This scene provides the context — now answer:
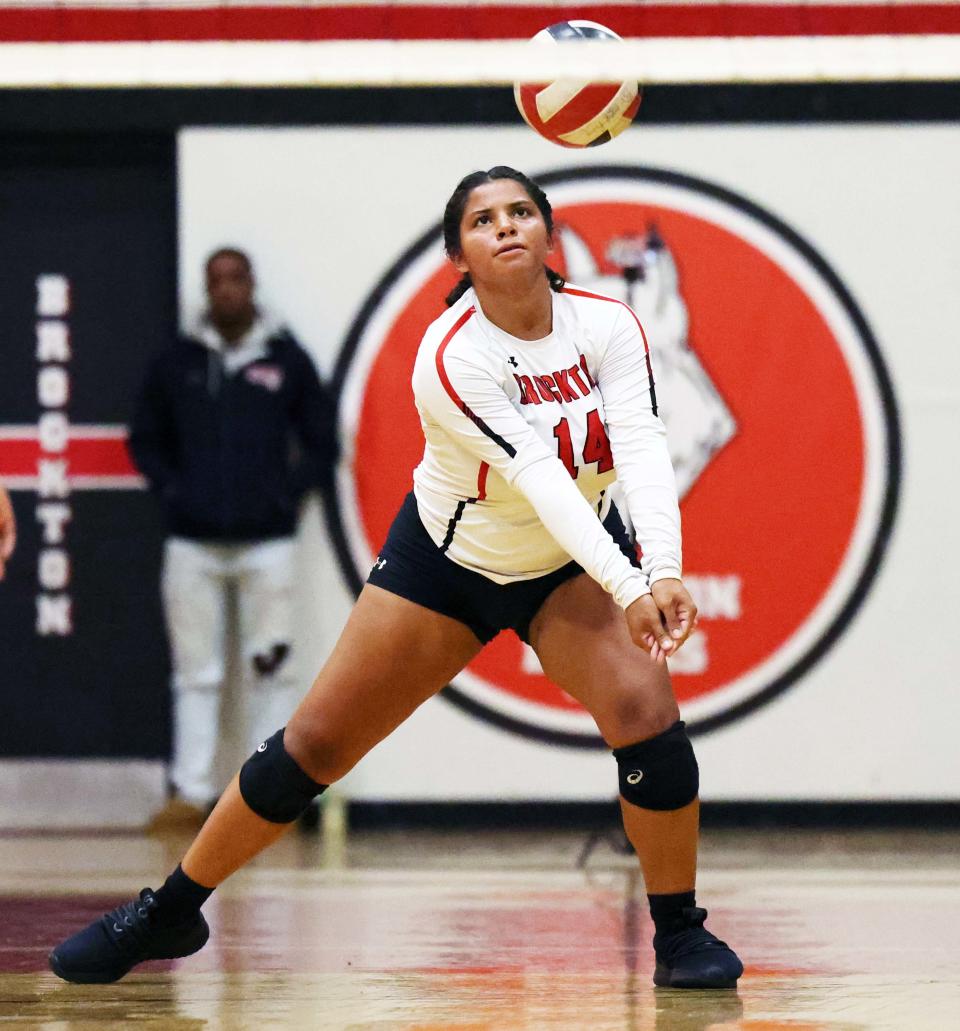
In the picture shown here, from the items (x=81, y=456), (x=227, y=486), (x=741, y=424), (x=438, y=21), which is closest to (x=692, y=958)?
(x=741, y=424)

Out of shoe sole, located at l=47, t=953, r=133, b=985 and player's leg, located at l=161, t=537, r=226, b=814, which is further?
player's leg, located at l=161, t=537, r=226, b=814

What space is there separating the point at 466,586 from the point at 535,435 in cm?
39

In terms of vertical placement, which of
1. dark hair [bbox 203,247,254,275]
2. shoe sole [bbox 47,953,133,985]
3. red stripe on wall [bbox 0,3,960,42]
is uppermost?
red stripe on wall [bbox 0,3,960,42]

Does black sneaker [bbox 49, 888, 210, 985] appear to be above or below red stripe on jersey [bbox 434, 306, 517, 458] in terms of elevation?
below

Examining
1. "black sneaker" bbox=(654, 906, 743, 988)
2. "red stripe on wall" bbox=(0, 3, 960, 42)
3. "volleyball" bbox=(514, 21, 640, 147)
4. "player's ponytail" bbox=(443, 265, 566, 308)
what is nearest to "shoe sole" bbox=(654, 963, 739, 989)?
"black sneaker" bbox=(654, 906, 743, 988)

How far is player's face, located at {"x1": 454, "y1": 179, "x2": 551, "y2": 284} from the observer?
374cm

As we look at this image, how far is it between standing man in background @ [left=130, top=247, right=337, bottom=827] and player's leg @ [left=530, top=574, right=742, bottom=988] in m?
3.09

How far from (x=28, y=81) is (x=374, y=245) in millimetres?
1465

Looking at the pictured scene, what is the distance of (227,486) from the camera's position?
267 inches

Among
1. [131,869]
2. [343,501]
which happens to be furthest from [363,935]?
[343,501]

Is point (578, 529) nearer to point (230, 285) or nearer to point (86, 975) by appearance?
point (86, 975)

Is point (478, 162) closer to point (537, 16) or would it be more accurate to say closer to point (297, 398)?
point (537, 16)

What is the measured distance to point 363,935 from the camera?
14.9ft

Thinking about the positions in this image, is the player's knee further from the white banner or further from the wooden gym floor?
the white banner
